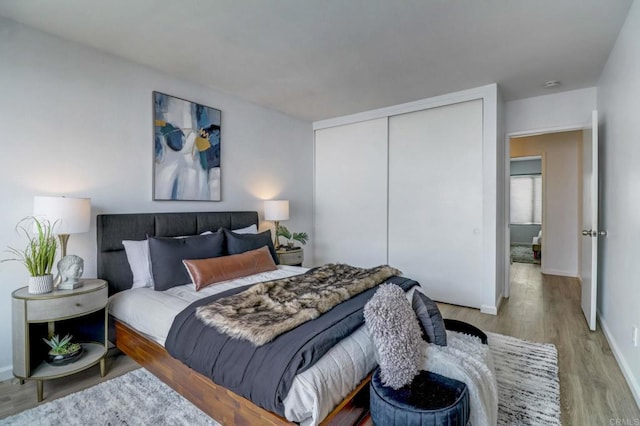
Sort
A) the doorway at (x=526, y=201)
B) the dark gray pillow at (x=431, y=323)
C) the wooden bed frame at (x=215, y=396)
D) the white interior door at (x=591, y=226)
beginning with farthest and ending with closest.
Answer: the doorway at (x=526, y=201)
the white interior door at (x=591, y=226)
the dark gray pillow at (x=431, y=323)
the wooden bed frame at (x=215, y=396)

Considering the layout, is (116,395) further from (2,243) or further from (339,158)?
(339,158)

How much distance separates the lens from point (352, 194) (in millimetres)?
4785

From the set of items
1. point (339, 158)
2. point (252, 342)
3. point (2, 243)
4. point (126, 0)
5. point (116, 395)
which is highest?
point (126, 0)

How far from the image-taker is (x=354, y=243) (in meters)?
4.79

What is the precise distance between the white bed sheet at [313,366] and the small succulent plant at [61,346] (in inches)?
12.7

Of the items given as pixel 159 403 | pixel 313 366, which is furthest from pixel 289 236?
pixel 313 366

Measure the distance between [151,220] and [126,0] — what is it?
1.76 meters

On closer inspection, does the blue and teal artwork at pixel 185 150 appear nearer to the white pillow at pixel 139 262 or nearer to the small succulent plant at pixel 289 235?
the white pillow at pixel 139 262

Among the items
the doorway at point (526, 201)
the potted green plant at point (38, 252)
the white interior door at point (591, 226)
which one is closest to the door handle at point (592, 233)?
the white interior door at point (591, 226)

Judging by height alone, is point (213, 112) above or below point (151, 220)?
above

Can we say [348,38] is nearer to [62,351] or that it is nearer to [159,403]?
[159,403]

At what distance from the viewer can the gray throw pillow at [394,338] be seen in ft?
5.04

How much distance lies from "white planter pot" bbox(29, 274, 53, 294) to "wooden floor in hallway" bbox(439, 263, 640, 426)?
3378mm

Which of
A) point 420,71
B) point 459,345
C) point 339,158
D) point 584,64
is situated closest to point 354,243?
point 339,158
